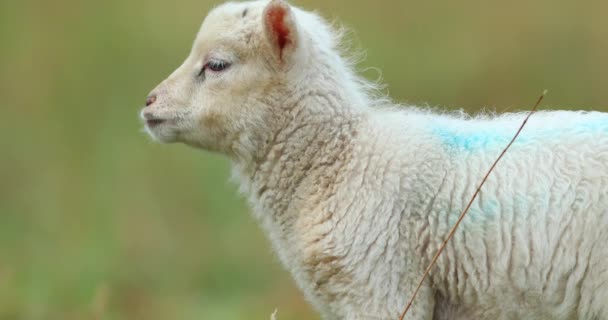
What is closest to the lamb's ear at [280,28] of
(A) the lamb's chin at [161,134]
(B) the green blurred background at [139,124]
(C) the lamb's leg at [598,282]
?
(A) the lamb's chin at [161,134]

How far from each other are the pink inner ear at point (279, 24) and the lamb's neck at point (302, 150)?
326 millimetres

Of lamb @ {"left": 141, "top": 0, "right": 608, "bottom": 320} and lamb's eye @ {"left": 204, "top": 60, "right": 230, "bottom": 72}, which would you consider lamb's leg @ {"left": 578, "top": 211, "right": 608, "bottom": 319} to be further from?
lamb's eye @ {"left": 204, "top": 60, "right": 230, "bottom": 72}

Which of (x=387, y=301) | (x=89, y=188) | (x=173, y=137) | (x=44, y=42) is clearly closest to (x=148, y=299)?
(x=89, y=188)

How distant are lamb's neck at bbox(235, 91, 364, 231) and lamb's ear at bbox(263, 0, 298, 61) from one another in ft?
0.93

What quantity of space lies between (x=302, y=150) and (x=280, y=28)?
27.0 inches

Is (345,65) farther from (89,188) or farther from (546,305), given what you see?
(89,188)

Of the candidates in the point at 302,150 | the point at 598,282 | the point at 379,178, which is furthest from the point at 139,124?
the point at 598,282

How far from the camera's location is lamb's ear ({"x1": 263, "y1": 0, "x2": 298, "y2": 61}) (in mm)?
8188

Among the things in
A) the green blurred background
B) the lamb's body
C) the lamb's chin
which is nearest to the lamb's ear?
the lamb's body

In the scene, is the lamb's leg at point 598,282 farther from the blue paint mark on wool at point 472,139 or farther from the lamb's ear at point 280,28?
the lamb's ear at point 280,28

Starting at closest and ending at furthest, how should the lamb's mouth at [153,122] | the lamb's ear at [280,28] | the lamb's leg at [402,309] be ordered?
the lamb's leg at [402,309]
the lamb's ear at [280,28]
the lamb's mouth at [153,122]

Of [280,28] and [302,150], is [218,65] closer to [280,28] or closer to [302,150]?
[280,28]

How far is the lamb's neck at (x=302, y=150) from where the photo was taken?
27.2 ft

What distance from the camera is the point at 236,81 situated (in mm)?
8367
